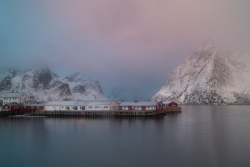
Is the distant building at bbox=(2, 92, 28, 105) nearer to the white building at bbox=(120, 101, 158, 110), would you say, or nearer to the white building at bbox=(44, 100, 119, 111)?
the white building at bbox=(44, 100, 119, 111)

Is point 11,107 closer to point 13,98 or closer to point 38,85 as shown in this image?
point 13,98

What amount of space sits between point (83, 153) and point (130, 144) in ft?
20.0

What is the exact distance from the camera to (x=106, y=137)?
33.7 meters

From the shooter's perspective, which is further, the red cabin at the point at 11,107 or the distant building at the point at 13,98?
the distant building at the point at 13,98

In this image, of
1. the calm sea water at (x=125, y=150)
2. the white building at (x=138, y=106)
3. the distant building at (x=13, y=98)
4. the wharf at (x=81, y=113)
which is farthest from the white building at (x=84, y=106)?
the calm sea water at (x=125, y=150)

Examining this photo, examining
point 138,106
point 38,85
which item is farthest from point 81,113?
point 38,85

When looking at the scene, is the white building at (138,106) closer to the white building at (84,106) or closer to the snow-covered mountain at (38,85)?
the white building at (84,106)

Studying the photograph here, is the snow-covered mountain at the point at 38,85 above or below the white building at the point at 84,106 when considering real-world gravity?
above

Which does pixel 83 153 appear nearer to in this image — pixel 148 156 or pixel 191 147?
pixel 148 156

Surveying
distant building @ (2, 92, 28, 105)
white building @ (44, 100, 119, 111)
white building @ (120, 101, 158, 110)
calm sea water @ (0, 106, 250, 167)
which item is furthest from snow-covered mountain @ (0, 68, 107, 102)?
calm sea water @ (0, 106, 250, 167)

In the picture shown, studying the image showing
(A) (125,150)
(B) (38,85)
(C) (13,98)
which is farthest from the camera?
(B) (38,85)

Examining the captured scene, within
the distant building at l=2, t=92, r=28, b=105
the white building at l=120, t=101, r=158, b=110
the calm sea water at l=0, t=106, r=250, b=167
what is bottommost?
the calm sea water at l=0, t=106, r=250, b=167

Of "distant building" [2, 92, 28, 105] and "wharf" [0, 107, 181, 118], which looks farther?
"distant building" [2, 92, 28, 105]

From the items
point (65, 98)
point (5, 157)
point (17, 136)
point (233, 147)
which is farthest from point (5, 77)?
point (233, 147)
